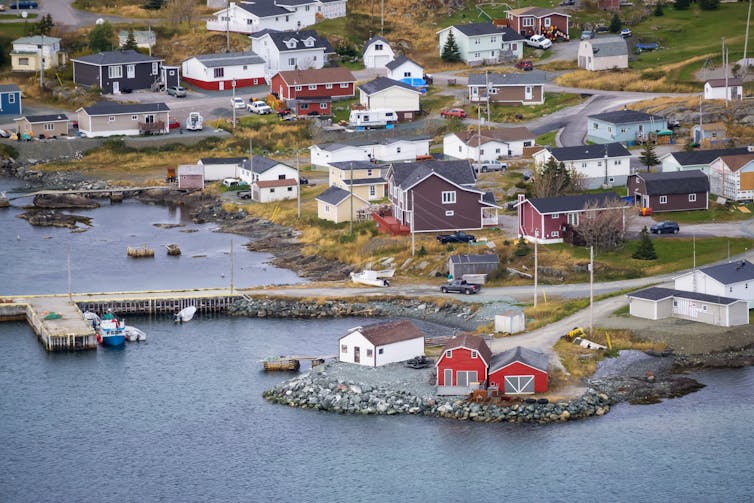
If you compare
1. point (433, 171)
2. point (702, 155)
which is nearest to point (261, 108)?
point (433, 171)

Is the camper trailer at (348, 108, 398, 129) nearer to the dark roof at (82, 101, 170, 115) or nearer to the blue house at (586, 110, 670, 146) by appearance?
the dark roof at (82, 101, 170, 115)

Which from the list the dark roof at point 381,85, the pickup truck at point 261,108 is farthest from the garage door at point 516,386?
the pickup truck at point 261,108

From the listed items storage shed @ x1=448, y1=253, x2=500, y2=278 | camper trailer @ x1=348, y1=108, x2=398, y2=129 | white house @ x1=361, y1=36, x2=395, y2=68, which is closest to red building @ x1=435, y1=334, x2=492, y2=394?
storage shed @ x1=448, y1=253, x2=500, y2=278

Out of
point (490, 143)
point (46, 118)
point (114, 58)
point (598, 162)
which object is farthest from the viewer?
point (114, 58)

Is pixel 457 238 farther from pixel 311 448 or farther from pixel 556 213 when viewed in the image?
pixel 311 448

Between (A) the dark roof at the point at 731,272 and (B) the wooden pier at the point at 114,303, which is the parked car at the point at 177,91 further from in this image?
(A) the dark roof at the point at 731,272

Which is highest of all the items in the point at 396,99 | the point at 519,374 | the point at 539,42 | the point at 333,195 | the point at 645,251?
the point at 539,42
